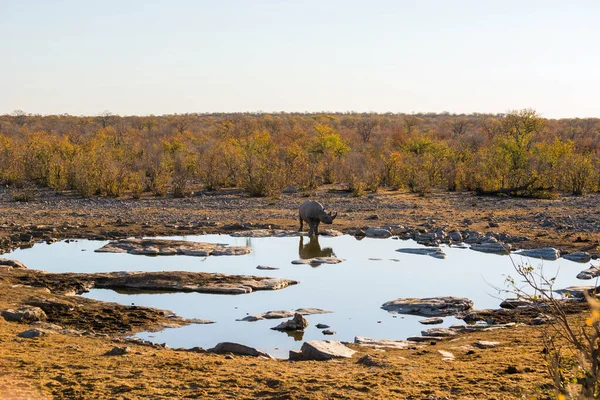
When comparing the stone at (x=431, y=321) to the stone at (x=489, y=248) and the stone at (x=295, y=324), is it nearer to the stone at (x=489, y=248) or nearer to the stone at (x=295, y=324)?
the stone at (x=295, y=324)

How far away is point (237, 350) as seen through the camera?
33.1 feet

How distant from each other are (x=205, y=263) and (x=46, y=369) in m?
8.85

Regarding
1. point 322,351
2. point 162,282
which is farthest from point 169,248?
point 322,351

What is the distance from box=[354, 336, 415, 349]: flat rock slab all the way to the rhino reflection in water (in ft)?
25.5

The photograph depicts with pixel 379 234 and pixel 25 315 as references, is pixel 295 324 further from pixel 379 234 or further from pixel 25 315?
pixel 379 234

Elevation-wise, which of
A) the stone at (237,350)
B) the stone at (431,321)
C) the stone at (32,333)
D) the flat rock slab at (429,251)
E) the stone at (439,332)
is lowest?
the stone at (431,321)

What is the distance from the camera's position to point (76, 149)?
118ft

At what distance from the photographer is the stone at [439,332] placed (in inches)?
450

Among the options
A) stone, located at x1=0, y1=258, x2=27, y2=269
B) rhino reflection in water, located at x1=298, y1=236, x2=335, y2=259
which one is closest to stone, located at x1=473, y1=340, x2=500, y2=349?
rhino reflection in water, located at x1=298, y1=236, x2=335, y2=259

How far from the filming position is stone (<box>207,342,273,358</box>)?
32.9 ft

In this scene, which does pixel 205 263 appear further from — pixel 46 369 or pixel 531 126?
pixel 531 126

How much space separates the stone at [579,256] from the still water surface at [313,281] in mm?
317

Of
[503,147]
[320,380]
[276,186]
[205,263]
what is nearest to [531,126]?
[503,147]

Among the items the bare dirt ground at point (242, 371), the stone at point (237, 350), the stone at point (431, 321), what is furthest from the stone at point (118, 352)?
the stone at point (431, 321)
